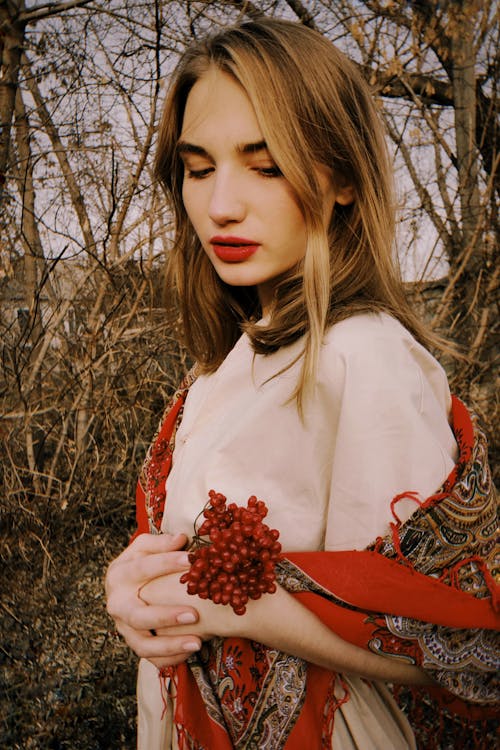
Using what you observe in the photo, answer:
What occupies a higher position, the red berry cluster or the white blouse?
the white blouse

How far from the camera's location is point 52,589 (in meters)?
3.14

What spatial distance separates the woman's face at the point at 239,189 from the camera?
1080mm

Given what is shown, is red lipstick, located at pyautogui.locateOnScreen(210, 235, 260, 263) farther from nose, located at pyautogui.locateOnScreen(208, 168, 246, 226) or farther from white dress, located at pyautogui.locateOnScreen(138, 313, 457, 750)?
white dress, located at pyautogui.locateOnScreen(138, 313, 457, 750)

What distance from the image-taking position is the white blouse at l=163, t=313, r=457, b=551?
88 centimetres

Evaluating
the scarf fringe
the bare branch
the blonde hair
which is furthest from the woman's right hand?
the bare branch

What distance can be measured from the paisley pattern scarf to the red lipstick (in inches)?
21.4

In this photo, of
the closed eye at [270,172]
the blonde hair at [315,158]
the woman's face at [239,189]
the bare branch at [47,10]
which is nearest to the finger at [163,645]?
the blonde hair at [315,158]

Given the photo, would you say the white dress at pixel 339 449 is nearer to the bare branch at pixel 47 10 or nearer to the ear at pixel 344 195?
the ear at pixel 344 195

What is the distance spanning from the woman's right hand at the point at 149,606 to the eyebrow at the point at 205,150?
0.75m

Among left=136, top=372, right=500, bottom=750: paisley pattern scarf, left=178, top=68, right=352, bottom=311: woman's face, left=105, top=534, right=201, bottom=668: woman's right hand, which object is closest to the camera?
left=136, top=372, right=500, bottom=750: paisley pattern scarf

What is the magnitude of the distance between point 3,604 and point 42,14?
9.51ft

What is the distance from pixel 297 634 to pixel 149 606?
0.29 metres

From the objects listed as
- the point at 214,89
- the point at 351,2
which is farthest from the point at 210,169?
the point at 351,2

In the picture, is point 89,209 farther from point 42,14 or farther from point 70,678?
point 70,678
